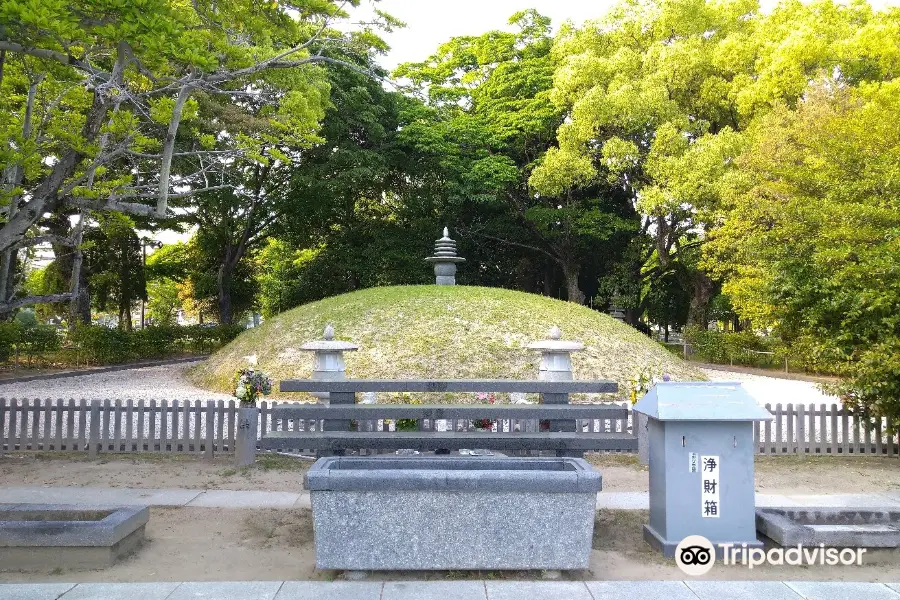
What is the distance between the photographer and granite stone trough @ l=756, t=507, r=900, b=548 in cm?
549

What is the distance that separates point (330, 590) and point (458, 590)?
95 centimetres

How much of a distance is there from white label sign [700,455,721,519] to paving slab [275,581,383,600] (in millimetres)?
A: 2853

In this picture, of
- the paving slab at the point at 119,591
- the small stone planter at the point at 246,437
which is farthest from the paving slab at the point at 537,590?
the small stone planter at the point at 246,437

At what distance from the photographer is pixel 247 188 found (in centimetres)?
3219

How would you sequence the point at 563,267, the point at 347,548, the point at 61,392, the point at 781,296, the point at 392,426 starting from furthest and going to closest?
1. the point at 563,267
2. the point at 61,392
3. the point at 781,296
4. the point at 392,426
5. the point at 347,548

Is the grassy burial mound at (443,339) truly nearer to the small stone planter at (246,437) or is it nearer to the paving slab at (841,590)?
the small stone planter at (246,437)

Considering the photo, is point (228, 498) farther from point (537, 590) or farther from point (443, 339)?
point (443, 339)

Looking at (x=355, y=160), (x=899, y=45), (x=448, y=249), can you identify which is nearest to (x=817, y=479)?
(x=448, y=249)

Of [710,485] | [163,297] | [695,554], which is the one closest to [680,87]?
[710,485]

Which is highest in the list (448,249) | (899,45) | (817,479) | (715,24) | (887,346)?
(715,24)

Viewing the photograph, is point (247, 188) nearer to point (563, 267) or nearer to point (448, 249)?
point (448, 249)

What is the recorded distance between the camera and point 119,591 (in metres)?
4.73

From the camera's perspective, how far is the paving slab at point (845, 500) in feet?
24.9

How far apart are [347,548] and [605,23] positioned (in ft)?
104
